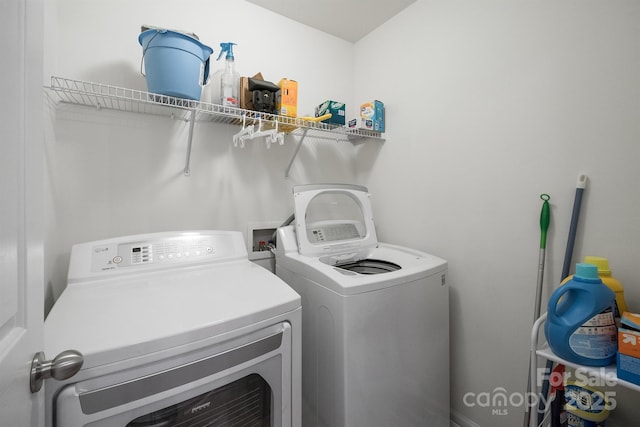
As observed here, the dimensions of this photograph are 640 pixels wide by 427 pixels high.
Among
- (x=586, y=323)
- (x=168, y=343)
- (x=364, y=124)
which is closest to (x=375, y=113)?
(x=364, y=124)

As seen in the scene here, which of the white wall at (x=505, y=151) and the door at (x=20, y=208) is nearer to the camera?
the door at (x=20, y=208)

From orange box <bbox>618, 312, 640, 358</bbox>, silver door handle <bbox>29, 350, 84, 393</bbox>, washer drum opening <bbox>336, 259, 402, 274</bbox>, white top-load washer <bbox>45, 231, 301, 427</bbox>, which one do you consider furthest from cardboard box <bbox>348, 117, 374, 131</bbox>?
silver door handle <bbox>29, 350, 84, 393</bbox>

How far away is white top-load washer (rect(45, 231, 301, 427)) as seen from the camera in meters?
0.71

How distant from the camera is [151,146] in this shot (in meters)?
1.54

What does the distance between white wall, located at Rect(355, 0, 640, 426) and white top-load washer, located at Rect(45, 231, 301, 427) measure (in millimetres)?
1128

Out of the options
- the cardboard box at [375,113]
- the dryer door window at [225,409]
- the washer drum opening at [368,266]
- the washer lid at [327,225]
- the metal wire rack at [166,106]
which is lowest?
the dryer door window at [225,409]

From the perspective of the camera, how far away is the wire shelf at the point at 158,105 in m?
1.25

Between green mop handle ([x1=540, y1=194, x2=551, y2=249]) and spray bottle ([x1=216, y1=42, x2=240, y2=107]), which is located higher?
spray bottle ([x1=216, y1=42, x2=240, y2=107])

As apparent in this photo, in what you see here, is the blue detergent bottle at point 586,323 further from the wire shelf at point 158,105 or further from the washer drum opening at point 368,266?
the wire shelf at point 158,105

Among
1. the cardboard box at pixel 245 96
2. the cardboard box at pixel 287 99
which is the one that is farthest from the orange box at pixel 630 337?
the cardboard box at pixel 245 96

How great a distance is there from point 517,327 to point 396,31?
80.4 inches

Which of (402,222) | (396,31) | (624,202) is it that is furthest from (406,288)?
(396,31)

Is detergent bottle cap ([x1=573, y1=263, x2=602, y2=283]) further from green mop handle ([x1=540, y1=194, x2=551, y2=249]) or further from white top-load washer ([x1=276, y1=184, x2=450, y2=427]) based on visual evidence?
white top-load washer ([x1=276, y1=184, x2=450, y2=427])

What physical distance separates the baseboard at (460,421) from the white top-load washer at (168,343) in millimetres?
1193
